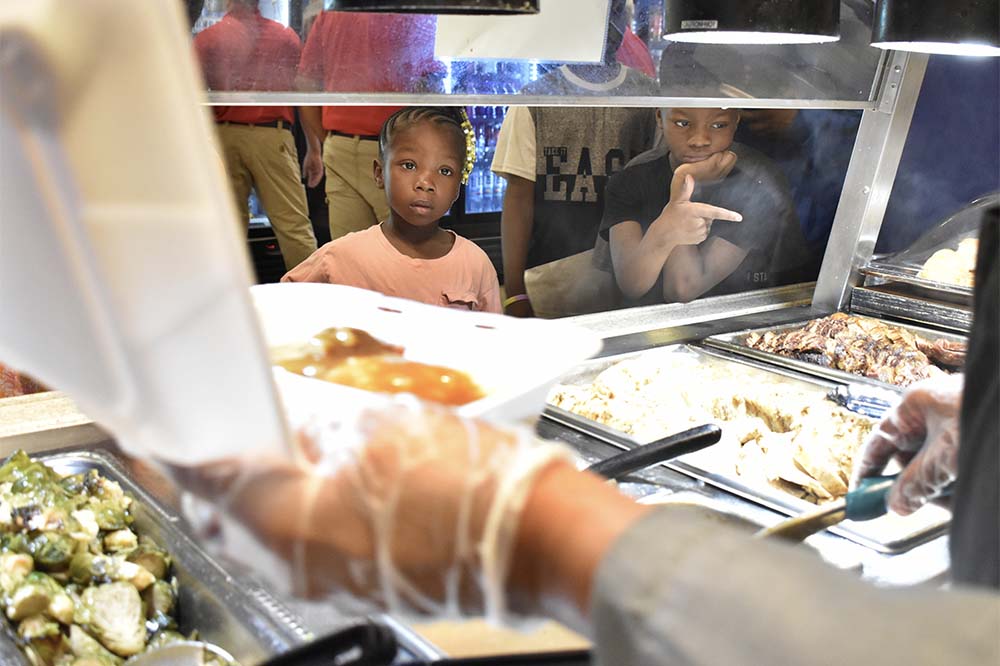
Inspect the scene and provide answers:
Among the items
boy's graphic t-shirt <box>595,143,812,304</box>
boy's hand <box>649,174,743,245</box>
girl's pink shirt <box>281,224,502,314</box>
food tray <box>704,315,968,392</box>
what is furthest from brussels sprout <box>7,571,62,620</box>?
boy's graphic t-shirt <box>595,143,812,304</box>

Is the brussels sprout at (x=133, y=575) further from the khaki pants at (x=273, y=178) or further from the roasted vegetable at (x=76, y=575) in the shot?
the khaki pants at (x=273, y=178)

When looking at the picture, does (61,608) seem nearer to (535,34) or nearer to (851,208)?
(535,34)

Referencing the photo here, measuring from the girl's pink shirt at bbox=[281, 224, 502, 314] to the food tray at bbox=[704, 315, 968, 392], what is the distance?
724 mm

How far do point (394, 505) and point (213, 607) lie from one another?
2.85 ft

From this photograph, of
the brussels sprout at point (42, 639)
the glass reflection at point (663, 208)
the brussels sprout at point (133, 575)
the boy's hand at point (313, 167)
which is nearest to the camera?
the brussels sprout at point (42, 639)

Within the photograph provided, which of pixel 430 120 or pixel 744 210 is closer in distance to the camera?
pixel 430 120

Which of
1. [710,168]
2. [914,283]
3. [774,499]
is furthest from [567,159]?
[774,499]

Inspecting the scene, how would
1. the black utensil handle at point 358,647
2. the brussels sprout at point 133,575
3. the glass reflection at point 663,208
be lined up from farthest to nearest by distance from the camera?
the glass reflection at point 663,208
the brussels sprout at point 133,575
the black utensil handle at point 358,647

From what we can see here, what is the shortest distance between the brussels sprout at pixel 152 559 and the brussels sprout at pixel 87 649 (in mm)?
135

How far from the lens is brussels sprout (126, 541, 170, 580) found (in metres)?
1.49

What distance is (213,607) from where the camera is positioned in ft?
4.60

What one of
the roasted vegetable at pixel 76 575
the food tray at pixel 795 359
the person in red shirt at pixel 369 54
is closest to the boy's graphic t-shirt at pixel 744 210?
the food tray at pixel 795 359

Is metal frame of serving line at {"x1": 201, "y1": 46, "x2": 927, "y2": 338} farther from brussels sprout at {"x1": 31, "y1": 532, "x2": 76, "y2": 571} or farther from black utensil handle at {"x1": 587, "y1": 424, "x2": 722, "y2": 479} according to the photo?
brussels sprout at {"x1": 31, "y1": 532, "x2": 76, "y2": 571}

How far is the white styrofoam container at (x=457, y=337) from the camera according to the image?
904mm
